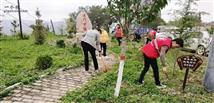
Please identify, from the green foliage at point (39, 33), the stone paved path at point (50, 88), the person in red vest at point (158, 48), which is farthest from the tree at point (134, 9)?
the green foliage at point (39, 33)

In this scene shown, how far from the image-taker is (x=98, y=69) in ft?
37.7

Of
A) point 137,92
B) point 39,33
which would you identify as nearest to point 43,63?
point 137,92

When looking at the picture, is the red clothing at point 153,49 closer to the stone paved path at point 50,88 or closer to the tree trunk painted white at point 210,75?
the tree trunk painted white at point 210,75

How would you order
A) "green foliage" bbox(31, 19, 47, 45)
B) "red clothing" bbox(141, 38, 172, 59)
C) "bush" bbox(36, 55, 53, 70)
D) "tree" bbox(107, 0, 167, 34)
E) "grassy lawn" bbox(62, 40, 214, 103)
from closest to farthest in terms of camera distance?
"tree" bbox(107, 0, 167, 34), "grassy lawn" bbox(62, 40, 214, 103), "red clothing" bbox(141, 38, 172, 59), "bush" bbox(36, 55, 53, 70), "green foliage" bbox(31, 19, 47, 45)

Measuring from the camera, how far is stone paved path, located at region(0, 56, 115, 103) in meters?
7.43

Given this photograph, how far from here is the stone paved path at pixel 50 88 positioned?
24.4ft

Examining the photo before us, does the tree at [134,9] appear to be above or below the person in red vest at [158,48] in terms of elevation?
above

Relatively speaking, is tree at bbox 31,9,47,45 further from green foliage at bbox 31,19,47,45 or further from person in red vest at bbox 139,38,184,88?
person in red vest at bbox 139,38,184,88

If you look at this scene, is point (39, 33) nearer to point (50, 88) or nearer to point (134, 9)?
point (50, 88)

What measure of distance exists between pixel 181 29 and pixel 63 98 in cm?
530

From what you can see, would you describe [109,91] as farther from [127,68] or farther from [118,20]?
[127,68]

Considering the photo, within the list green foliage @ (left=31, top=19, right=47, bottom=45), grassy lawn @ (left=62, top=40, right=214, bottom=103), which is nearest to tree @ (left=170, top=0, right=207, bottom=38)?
grassy lawn @ (left=62, top=40, right=214, bottom=103)

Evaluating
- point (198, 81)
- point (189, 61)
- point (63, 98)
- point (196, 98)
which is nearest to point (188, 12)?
point (198, 81)

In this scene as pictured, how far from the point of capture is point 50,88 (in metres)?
8.48
